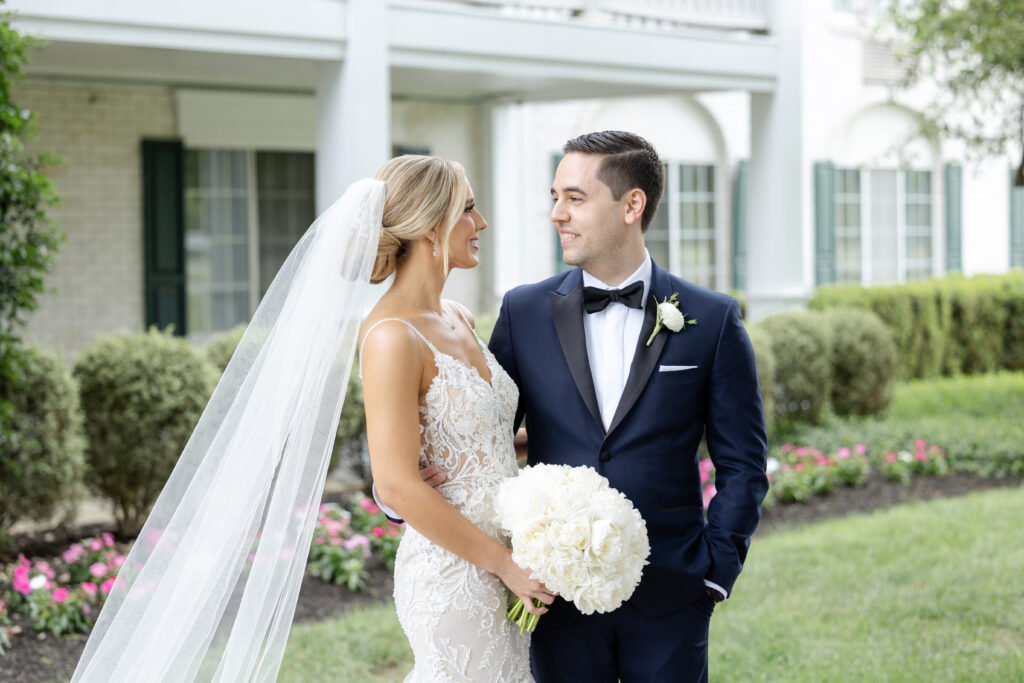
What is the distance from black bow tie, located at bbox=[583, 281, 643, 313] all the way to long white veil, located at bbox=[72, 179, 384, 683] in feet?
2.10

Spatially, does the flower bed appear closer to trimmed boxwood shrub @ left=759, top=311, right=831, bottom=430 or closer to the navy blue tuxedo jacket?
trimmed boxwood shrub @ left=759, top=311, right=831, bottom=430

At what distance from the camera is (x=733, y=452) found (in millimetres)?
3098

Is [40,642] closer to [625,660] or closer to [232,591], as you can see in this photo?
[232,591]

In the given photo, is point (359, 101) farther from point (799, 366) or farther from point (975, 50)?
point (975, 50)

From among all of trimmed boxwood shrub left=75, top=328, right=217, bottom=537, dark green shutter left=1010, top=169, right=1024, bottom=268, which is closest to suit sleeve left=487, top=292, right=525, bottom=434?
trimmed boxwood shrub left=75, top=328, right=217, bottom=537

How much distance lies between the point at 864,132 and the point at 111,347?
13085 millimetres

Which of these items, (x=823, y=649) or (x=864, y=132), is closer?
(x=823, y=649)

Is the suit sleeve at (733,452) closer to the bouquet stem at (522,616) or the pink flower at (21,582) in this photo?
the bouquet stem at (522,616)

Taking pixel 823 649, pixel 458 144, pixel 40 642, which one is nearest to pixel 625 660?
pixel 823 649

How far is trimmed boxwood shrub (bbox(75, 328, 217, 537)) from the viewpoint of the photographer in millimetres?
7148

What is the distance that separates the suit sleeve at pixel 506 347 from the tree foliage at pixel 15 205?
3.64 m

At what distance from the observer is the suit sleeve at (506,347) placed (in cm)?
327

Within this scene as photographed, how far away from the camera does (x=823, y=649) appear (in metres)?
5.17

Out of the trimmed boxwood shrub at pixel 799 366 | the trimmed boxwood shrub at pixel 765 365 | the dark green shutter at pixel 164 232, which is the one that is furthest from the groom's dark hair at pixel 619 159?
the dark green shutter at pixel 164 232
